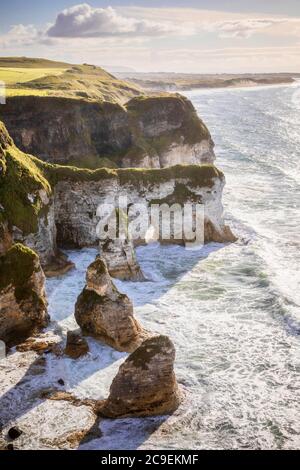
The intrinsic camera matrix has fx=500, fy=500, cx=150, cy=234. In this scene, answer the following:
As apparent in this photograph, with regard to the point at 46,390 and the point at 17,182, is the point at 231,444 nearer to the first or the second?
the point at 46,390

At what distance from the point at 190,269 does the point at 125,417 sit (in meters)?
17.1

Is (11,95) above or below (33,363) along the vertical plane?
above

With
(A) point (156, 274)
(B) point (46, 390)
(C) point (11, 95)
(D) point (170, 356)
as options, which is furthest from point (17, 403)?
(C) point (11, 95)

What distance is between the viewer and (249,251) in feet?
130

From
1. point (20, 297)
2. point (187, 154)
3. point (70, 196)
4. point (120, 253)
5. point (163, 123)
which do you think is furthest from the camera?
point (163, 123)

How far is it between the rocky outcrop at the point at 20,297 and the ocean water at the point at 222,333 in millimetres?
1838

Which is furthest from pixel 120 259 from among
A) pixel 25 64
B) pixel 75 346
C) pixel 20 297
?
pixel 25 64

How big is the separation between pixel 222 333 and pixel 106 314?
260 inches

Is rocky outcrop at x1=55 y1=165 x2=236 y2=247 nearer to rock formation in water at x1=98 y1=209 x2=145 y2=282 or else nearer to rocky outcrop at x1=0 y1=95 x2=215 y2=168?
rock formation in water at x1=98 y1=209 x2=145 y2=282

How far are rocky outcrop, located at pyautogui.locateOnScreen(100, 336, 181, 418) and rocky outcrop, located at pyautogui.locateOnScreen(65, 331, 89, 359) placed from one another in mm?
4444

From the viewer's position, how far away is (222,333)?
27.5 meters

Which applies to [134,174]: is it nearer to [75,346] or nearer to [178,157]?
[75,346]

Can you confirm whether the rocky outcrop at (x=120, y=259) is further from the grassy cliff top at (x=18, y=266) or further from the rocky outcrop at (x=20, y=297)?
the grassy cliff top at (x=18, y=266)

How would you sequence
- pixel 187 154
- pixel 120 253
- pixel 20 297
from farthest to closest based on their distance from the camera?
1. pixel 187 154
2. pixel 120 253
3. pixel 20 297
